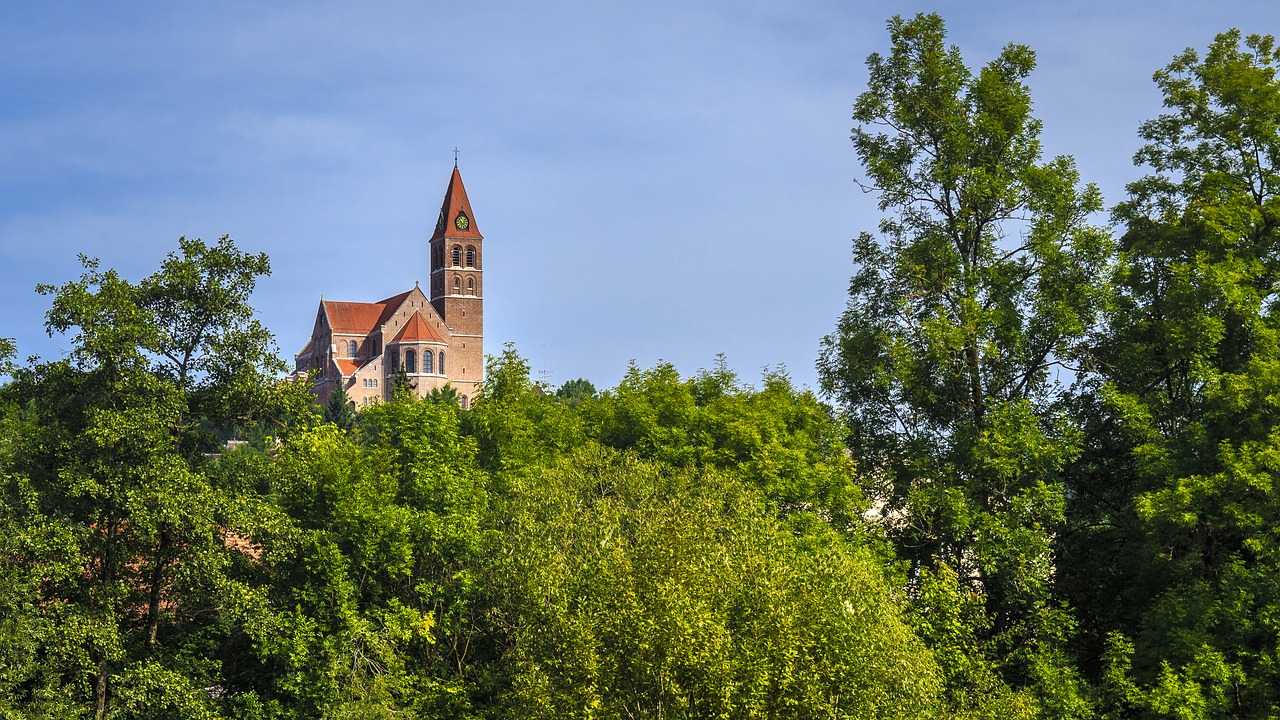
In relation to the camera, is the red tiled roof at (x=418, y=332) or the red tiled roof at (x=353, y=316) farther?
the red tiled roof at (x=353, y=316)

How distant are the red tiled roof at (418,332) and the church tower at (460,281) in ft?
10.7

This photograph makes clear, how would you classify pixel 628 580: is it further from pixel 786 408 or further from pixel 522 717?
pixel 786 408

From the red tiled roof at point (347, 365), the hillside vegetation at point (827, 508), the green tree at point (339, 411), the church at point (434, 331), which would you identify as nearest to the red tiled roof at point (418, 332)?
the church at point (434, 331)

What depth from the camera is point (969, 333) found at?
29.1 metres

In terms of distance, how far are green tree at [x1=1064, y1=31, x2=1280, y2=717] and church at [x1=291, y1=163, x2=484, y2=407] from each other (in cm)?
11546

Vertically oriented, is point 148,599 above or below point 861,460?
below

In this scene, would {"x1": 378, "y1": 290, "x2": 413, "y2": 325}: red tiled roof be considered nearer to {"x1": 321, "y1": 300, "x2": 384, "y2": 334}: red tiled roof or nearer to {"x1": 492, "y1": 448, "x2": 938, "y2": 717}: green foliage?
{"x1": 321, "y1": 300, "x2": 384, "y2": 334}: red tiled roof

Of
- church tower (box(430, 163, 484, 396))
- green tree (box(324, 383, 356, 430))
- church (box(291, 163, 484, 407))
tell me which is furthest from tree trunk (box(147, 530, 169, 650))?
church tower (box(430, 163, 484, 396))

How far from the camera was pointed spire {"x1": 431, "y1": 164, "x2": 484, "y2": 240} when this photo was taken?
14888cm

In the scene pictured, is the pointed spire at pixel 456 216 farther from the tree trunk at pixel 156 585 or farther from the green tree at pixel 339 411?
the tree trunk at pixel 156 585

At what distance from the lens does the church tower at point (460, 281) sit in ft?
482

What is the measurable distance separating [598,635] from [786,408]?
17.7 metres

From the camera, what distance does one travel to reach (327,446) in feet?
101

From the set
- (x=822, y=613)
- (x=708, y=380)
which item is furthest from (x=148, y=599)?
(x=708, y=380)
